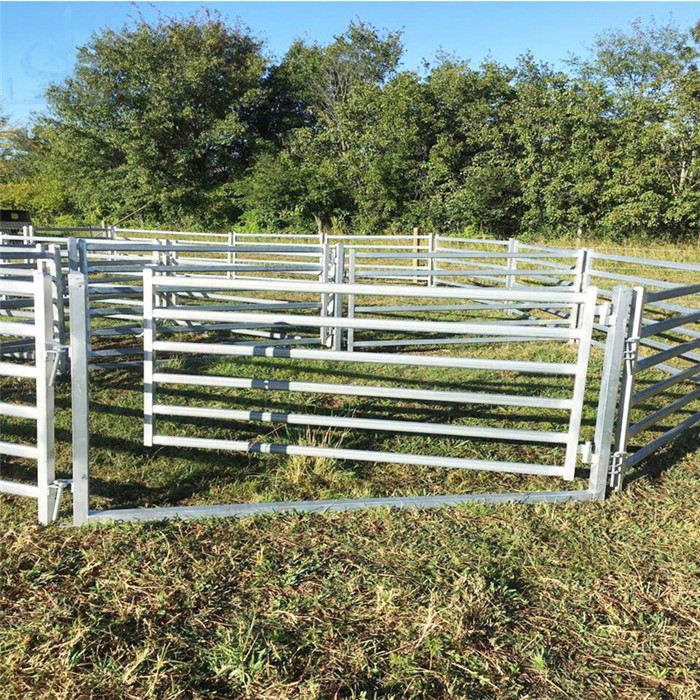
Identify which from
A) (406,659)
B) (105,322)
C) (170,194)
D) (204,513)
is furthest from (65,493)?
(170,194)

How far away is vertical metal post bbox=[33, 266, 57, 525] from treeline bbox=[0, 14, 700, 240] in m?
24.9

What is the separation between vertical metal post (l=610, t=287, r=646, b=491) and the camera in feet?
12.7

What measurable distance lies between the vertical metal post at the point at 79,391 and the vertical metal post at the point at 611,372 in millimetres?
2727

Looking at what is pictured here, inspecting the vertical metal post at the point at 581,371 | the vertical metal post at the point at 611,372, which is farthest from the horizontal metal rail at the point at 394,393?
the vertical metal post at the point at 611,372

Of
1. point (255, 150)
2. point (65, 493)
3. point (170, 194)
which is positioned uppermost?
point (255, 150)

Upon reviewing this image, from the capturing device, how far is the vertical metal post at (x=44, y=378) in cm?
321

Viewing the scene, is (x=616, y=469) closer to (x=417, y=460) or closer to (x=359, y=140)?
(x=417, y=460)

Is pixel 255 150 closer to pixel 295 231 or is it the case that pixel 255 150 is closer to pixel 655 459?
pixel 295 231

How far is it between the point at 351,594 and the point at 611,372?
1946mm

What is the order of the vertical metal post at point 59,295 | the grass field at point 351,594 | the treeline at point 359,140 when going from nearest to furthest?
the grass field at point 351,594 → the vertical metal post at point 59,295 → the treeline at point 359,140

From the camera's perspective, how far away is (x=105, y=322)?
9906mm

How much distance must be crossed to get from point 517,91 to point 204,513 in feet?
93.2

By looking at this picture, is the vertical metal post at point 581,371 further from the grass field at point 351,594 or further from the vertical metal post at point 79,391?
the vertical metal post at point 79,391

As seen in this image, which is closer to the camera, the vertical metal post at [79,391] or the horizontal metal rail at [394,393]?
the vertical metal post at [79,391]
